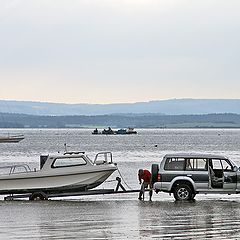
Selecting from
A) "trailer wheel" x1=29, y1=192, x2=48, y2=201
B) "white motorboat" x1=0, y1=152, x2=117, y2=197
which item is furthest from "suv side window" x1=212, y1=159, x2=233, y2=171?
"trailer wheel" x1=29, y1=192, x2=48, y2=201

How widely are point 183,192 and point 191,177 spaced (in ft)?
2.02

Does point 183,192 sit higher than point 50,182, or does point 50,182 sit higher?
point 50,182

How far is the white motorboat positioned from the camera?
96.9 ft

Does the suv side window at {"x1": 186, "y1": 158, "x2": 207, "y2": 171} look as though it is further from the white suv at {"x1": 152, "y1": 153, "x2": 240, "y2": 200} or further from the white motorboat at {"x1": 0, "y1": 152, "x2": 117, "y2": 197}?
the white motorboat at {"x1": 0, "y1": 152, "x2": 117, "y2": 197}

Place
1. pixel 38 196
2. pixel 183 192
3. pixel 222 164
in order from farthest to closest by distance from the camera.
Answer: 1. pixel 38 196
2. pixel 222 164
3. pixel 183 192

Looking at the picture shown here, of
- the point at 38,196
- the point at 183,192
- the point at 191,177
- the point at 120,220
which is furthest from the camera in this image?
the point at 38,196

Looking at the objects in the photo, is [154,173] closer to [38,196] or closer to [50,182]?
[50,182]

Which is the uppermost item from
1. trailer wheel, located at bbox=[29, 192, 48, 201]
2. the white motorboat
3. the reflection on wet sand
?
the white motorboat

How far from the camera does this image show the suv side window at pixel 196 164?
27.5 meters

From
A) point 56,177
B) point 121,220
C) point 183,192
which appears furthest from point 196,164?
point 121,220

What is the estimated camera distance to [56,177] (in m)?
29.7

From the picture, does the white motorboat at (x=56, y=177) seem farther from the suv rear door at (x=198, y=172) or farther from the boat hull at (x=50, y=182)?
the suv rear door at (x=198, y=172)

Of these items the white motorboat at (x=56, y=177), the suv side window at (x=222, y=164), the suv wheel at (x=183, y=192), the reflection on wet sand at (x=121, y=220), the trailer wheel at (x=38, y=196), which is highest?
the suv side window at (x=222, y=164)

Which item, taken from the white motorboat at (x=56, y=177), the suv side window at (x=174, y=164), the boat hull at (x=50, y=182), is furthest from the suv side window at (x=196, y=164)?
the boat hull at (x=50, y=182)
